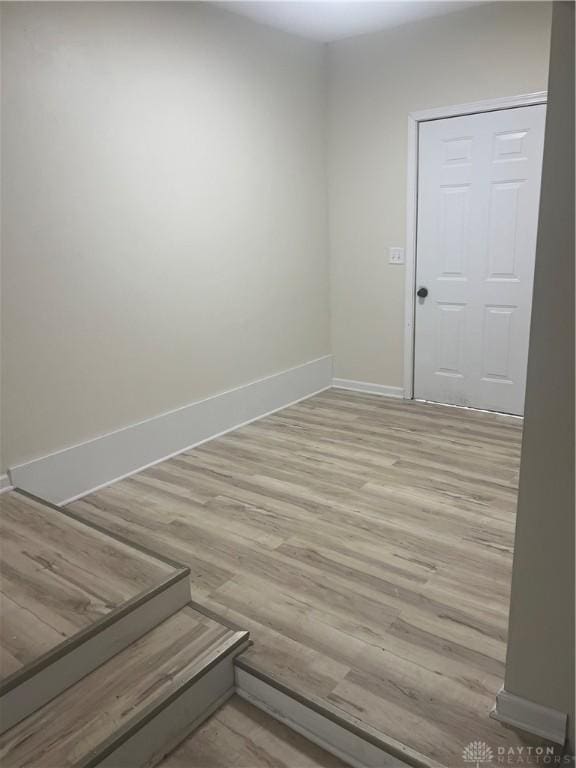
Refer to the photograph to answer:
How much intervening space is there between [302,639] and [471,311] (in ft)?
9.55

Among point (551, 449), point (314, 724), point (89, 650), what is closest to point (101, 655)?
point (89, 650)

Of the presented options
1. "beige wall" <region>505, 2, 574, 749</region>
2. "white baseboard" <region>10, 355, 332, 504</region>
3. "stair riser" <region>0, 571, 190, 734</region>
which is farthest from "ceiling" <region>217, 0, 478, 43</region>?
"stair riser" <region>0, 571, 190, 734</region>

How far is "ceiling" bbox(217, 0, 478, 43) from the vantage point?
3.54 m

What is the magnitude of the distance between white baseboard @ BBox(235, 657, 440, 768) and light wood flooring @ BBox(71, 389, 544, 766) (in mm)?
A: 39

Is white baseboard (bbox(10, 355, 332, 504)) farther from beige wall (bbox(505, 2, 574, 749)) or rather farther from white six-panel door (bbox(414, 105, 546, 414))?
beige wall (bbox(505, 2, 574, 749))

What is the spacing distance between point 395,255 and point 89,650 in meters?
3.51

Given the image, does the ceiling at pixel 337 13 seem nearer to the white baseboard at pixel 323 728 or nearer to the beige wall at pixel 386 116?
the beige wall at pixel 386 116

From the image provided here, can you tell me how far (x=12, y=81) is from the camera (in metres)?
2.59

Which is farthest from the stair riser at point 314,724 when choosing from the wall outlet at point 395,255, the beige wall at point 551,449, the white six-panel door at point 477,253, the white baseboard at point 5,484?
the wall outlet at point 395,255

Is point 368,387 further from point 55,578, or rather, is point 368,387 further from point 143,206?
point 55,578

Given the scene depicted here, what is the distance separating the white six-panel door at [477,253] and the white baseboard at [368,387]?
267 millimetres

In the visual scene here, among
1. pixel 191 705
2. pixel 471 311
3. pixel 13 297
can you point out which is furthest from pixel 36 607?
pixel 471 311

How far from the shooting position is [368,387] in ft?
15.9

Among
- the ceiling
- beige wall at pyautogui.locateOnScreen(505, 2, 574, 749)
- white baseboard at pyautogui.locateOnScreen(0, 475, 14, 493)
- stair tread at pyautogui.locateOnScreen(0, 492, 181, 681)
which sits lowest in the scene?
stair tread at pyautogui.locateOnScreen(0, 492, 181, 681)
